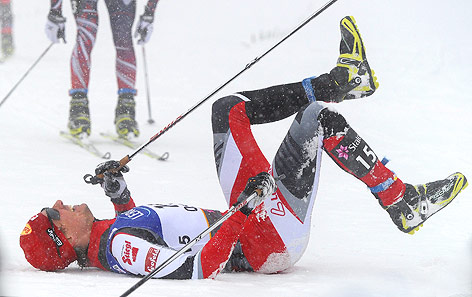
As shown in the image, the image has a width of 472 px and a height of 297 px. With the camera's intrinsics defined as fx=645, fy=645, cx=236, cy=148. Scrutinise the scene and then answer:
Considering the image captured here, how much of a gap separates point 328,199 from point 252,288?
217 cm

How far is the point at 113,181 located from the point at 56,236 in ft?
1.23

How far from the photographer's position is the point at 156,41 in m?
13.2

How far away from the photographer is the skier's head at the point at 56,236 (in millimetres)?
2570

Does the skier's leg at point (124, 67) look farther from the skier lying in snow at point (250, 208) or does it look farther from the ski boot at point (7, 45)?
the ski boot at point (7, 45)

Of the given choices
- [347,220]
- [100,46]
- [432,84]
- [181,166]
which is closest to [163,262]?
[347,220]

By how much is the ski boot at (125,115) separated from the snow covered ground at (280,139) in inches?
8.9

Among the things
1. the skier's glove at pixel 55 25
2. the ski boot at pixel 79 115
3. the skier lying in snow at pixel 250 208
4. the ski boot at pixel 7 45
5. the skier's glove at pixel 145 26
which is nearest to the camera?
the skier lying in snow at pixel 250 208

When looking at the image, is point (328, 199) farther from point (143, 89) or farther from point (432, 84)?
point (143, 89)

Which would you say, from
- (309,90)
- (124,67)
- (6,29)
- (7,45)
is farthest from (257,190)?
(6,29)

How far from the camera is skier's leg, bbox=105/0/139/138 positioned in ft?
18.6

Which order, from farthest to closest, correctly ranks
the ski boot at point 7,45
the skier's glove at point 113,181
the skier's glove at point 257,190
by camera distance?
the ski boot at point 7,45
the skier's glove at point 113,181
the skier's glove at point 257,190

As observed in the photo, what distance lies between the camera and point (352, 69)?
2941 mm

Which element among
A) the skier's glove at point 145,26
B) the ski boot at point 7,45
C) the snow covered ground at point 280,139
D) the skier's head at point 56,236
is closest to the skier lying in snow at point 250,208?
the skier's head at point 56,236

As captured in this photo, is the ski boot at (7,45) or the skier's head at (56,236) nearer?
the skier's head at (56,236)
